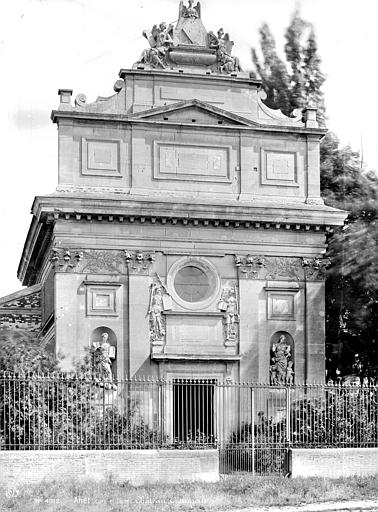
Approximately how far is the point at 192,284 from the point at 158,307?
1.33m

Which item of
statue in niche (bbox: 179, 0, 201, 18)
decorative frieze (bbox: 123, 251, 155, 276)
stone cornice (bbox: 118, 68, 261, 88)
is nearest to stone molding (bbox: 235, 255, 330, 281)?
decorative frieze (bbox: 123, 251, 155, 276)

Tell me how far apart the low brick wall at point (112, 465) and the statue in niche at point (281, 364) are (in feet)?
34.0

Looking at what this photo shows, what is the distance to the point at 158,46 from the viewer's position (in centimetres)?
4191

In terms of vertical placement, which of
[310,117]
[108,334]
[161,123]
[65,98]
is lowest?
[108,334]

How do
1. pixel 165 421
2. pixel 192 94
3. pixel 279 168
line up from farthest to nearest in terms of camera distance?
pixel 279 168 → pixel 192 94 → pixel 165 421

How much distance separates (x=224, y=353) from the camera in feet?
134

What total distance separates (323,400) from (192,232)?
7.90m

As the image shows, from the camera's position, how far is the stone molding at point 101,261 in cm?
4000

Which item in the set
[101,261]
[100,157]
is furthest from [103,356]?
[100,157]

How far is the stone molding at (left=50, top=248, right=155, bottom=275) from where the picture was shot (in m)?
40.0

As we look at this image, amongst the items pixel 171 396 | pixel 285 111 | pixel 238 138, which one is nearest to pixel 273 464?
pixel 171 396

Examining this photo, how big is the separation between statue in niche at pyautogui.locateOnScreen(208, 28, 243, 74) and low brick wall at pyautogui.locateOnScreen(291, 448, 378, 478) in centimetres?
1445

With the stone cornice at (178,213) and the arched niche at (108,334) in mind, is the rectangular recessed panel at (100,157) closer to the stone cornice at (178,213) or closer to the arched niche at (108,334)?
the stone cornice at (178,213)

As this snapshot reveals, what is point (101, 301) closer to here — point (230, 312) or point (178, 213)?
point (178, 213)
